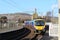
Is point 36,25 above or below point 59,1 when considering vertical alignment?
below

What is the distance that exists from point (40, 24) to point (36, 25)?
4.05ft

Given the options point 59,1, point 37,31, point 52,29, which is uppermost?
point 59,1

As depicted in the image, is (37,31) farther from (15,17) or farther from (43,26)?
(15,17)

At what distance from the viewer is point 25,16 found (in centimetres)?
13225

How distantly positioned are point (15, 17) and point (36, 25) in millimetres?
74814

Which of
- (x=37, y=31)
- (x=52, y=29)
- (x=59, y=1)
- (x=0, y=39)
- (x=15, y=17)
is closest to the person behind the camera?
(x=59, y=1)

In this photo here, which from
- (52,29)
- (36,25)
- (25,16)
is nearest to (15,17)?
(25,16)

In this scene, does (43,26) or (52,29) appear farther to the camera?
(43,26)

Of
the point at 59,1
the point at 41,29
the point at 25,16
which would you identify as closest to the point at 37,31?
the point at 41,29

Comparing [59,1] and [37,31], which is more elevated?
[59,1]

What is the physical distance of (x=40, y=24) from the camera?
43.6m

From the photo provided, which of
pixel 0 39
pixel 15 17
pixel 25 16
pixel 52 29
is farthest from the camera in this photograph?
pixel 25 16

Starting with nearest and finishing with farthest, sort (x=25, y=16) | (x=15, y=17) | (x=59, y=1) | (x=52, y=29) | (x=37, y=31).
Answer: (x=59, y=1), (x=52, y=29), (x=37, y=31), (x=15, y=17), (x=25, y=16)

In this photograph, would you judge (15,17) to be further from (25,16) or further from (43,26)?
(43,26)
